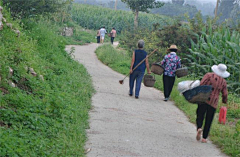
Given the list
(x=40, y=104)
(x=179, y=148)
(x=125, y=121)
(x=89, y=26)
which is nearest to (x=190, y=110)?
(x=125, y=121)

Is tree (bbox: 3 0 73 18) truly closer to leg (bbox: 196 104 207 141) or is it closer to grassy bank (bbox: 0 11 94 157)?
grassy bank (bbox: 0 11 94 157)

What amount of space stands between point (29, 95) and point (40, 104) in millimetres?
402

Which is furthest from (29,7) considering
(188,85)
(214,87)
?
(214,87)

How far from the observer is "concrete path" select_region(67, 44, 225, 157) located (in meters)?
7.53

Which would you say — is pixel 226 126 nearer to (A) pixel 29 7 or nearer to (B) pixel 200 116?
(B) pixel 200 116

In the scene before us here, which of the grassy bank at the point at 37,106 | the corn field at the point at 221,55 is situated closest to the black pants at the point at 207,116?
the grassy bank at the point at 37,106

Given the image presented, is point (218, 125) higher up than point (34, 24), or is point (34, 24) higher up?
point (34, 24)

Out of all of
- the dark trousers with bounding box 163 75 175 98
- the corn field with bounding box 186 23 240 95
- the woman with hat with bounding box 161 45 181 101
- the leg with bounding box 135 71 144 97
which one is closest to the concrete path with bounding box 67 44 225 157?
the leg with bounding box 135 71 144 97

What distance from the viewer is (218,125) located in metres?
9.76

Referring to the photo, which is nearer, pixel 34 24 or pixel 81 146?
pixel 81 146

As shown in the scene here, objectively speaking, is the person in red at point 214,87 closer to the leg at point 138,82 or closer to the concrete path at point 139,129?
the concrete path at point 139,129

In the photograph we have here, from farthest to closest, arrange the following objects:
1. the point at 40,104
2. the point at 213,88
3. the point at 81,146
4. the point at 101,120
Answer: the point at 101,120, the point at 213,88, the point at 40,104, the point at 81,146

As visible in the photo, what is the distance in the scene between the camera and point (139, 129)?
29.5 feet

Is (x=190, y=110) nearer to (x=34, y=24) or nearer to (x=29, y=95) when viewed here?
(x=29, y=95)
